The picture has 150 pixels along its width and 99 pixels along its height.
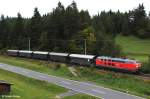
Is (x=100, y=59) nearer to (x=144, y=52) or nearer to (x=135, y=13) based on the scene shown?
(x=144, y=52)

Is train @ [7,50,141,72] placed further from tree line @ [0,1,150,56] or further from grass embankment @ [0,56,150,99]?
Answer: tree line @ [0,1,150,56]

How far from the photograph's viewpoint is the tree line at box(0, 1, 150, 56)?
115812 mm

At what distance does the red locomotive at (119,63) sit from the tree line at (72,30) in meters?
23.7

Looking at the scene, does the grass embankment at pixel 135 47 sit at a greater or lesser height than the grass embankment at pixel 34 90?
greater

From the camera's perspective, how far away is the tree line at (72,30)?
380ft

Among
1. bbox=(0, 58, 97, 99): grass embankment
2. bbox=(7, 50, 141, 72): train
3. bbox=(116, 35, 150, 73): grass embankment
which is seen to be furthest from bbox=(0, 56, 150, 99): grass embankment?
bbox=(116, 35, 150, 73): grass embankment

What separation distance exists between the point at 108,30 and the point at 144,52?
47448mm

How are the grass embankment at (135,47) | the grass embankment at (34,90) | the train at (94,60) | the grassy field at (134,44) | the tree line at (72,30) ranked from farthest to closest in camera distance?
the grassy field at (134,44)
the grass embankment at (135,47)
the tree line at (72,30)
the train at (94,60)
the grass embankment at (34,90)

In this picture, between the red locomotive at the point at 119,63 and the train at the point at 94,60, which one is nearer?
the red locomotive at the point at 119,63

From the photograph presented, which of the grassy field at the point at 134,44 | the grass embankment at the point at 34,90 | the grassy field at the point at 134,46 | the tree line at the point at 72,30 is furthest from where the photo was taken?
the grassy field at the point at 134,44

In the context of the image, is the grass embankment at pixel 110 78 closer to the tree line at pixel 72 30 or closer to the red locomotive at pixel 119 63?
the red locomotive at pixel 119 63

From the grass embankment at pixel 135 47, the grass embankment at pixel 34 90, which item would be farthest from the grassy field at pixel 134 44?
the grass embankment at pixel 34 90

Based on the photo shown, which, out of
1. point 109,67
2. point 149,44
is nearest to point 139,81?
point 109,67

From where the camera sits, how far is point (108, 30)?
585ft
